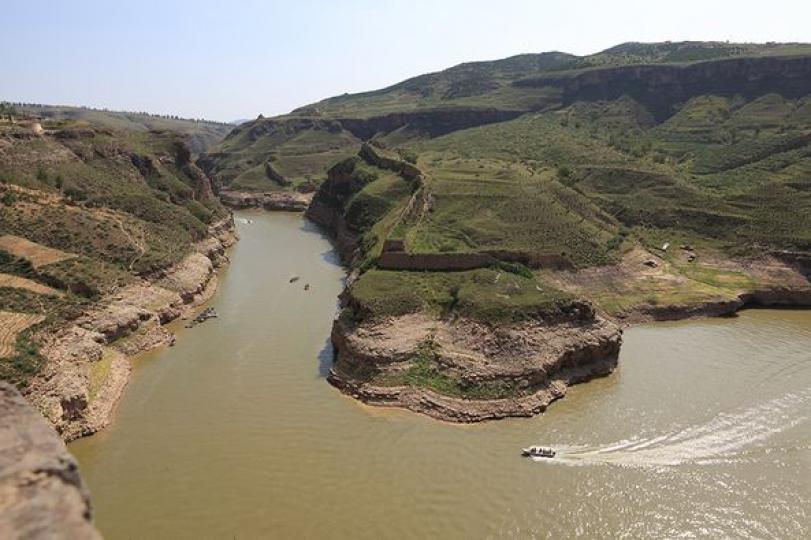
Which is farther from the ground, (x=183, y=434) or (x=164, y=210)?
(x=164, y=210)

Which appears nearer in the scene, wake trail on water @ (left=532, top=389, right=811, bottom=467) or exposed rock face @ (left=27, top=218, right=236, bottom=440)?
wake trail on water @ (left=532, top=389, right=811, bottom=467)

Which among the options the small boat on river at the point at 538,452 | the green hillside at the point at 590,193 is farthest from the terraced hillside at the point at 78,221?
the small boat on river at the point at 538,452

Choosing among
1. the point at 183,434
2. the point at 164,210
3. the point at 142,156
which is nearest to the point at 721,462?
the point at 183,434

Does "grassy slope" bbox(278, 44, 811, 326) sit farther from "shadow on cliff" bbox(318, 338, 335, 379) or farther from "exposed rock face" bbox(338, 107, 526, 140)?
"exposed rock face" bbox(338, 107, 526, 140)

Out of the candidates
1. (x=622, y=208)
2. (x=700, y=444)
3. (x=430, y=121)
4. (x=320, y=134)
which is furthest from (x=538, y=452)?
(x=320, y=134)

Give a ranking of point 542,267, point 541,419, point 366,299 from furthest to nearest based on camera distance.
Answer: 1. point 542,267
2. point 366,299
3. point 541,419

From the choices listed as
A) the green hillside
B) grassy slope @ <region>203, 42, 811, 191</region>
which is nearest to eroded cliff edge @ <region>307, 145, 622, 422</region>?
the green hillside

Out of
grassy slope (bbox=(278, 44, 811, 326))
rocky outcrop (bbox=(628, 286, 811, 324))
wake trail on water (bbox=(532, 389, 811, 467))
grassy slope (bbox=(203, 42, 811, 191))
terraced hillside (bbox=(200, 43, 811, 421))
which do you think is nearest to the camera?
wake trail on water (bbox=(532, 389, 811, 467))

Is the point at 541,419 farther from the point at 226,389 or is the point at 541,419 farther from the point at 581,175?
the point at 581,175
